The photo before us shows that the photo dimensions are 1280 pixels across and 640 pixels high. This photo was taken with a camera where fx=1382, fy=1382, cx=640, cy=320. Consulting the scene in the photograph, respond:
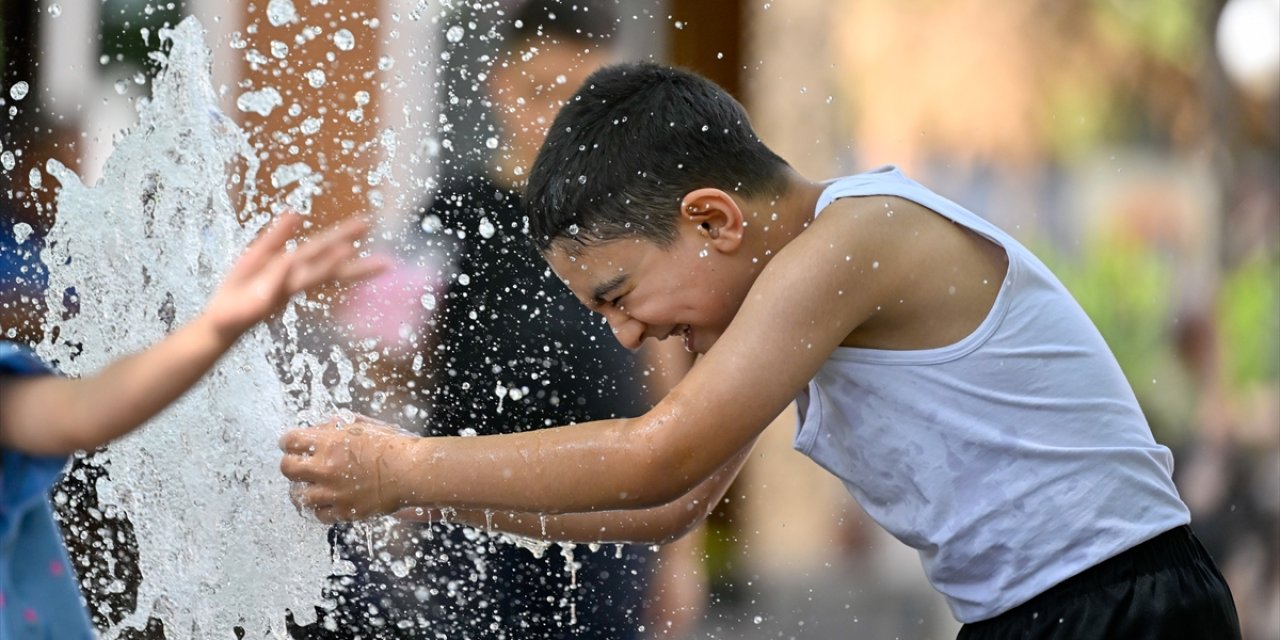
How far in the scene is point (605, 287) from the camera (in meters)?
1.43

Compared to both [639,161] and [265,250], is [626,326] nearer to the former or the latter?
[639,161]

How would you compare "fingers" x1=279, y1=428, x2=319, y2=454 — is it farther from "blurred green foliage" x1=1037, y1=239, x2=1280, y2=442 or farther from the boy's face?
"blurred green foliage" x1=1037, y1=239, x2=1280, y2=442

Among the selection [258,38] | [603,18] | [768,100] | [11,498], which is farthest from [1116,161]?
[11,498]

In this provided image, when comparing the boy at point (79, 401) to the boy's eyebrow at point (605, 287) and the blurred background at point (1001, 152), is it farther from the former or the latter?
the blurred background at point (1001, 152)

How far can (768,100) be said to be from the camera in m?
4.66

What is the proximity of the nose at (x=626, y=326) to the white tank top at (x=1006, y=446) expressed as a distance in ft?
0.66

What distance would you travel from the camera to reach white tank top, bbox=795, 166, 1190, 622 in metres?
1.36

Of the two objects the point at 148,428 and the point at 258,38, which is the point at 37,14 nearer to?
the point at 258,38

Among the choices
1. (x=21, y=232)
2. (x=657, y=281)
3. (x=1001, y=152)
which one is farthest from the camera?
(x=1001, y=152)

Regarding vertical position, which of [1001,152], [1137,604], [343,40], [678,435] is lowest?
[1137,604]

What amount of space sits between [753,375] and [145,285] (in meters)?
1.01

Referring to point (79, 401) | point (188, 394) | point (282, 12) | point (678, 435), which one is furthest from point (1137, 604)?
point (282, 12)

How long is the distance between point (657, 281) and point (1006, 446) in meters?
0.39

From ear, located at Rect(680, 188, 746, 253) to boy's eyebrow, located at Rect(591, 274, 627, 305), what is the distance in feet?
0.28
